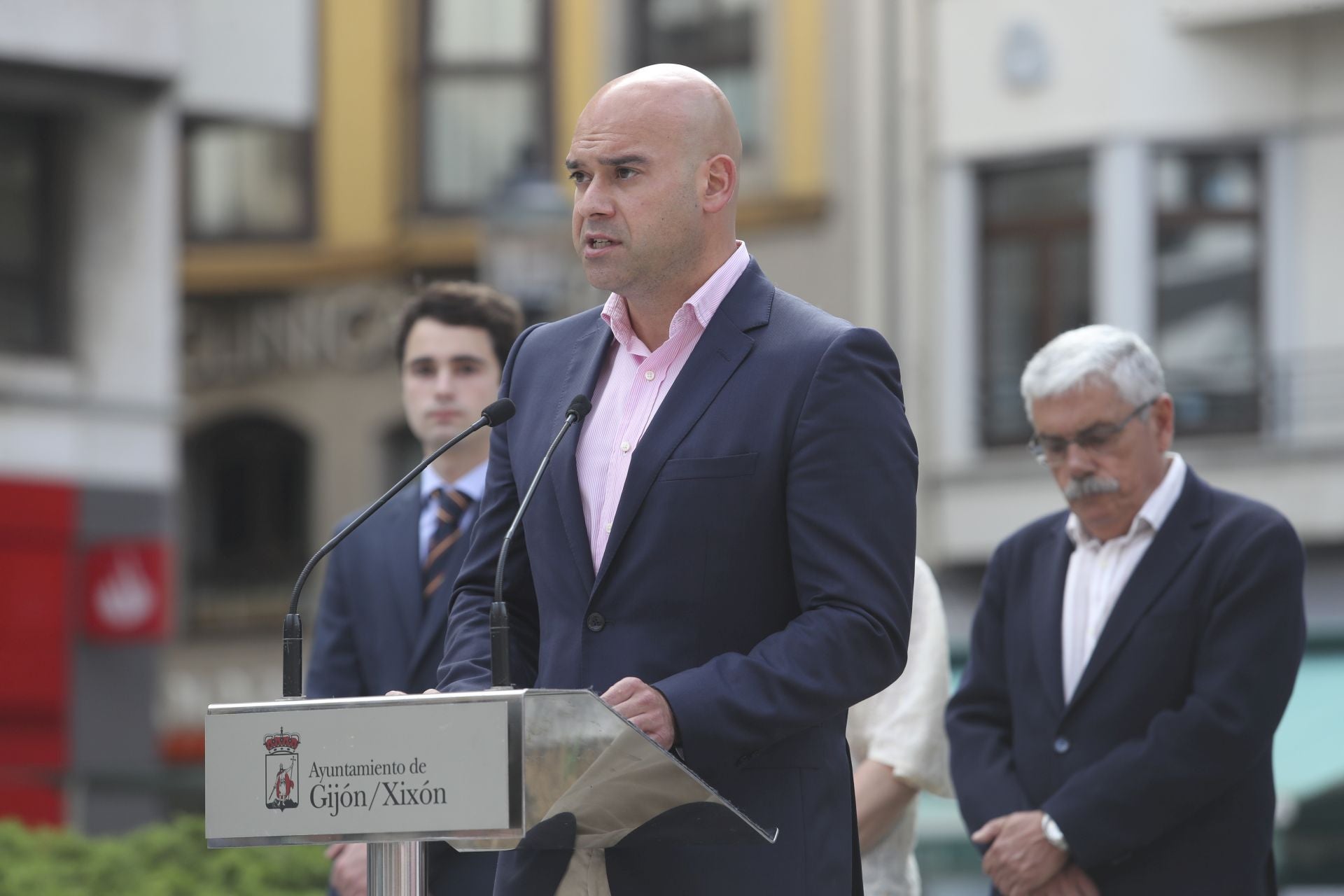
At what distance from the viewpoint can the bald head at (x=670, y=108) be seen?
3.34 m

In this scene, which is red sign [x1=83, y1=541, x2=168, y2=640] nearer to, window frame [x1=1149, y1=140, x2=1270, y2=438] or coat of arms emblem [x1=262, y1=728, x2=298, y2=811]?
window frame [x1=1149, y1=140, x2=1270, y2=438]

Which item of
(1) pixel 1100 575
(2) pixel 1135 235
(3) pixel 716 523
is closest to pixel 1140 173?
(2) pixel 1135 235

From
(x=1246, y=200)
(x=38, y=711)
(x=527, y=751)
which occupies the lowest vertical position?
(x=38, y=711)

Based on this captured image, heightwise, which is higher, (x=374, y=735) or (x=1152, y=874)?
(x=374, y=735)

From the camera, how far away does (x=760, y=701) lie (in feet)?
10.2

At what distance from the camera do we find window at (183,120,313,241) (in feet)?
72.2

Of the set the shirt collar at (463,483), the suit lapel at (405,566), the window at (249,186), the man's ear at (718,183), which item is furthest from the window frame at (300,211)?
the man's ear at (718,183)

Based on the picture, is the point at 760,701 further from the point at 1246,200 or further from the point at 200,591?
the point at 200,591

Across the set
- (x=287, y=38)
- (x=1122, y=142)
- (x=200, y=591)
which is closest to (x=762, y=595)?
(x=287, y=38)

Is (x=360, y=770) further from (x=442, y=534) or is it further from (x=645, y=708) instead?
(x=442, y=534)

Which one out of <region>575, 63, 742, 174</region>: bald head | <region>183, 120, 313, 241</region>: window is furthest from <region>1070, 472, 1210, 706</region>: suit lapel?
<region>183, 120, 313, 241</region>: window

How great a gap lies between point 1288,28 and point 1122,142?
5.00 feet

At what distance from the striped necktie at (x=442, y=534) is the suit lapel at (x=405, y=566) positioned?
1.0 inches

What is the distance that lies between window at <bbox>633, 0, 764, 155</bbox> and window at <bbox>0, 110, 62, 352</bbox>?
6547 millimetres
